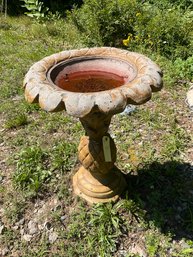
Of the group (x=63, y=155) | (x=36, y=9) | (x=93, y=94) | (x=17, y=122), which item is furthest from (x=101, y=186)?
(x=36, y=9)

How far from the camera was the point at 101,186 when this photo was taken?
3.28 m

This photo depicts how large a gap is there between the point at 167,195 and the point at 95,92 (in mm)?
1444

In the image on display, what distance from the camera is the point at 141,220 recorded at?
3.15 m

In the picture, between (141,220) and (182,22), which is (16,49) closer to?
(182,22)

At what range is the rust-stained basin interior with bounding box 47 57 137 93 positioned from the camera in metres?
2.79

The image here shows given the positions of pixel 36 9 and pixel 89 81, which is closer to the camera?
pixel 89 81

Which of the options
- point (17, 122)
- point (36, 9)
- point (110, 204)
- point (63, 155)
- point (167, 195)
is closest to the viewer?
point (110, 204)

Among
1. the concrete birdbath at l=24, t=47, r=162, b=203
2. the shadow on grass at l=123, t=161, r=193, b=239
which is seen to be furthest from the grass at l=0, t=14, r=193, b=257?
the concrete birdbath at l=24, t=47, r=162, b=203

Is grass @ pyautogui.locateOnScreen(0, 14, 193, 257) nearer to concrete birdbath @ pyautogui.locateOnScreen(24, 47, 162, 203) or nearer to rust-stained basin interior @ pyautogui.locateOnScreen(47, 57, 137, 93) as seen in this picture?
concrete birdbath @ pyautogui.locateOnScreen(24, 47, 162, 203)

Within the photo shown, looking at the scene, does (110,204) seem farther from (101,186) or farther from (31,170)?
(31,170)

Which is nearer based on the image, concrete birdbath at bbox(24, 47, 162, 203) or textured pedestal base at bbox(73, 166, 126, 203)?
concrete birdbath at bbox(24, 47, 162, 203)

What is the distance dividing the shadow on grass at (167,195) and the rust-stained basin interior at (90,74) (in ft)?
3.80

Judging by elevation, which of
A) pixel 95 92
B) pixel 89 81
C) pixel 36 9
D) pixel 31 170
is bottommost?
pixel 36 9

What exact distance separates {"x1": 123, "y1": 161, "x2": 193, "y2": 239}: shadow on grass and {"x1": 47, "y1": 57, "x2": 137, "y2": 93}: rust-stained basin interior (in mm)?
1158
